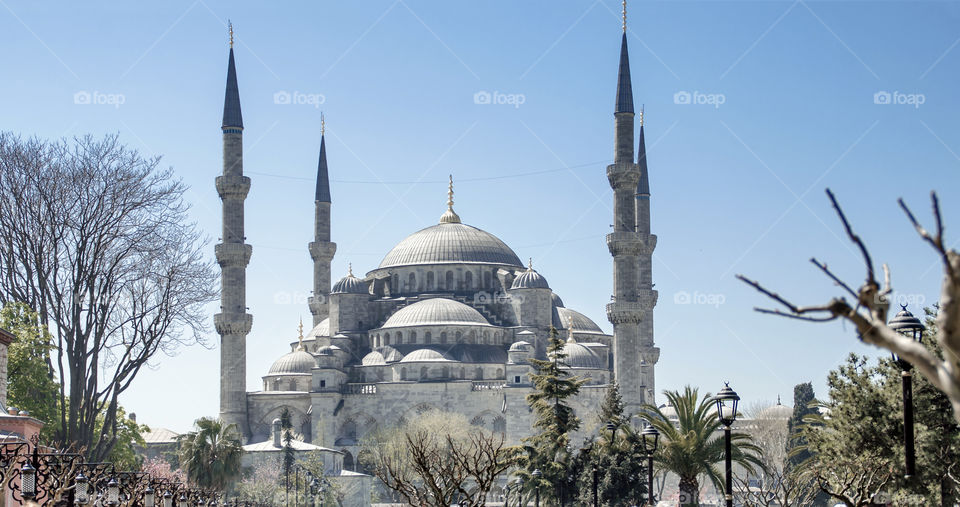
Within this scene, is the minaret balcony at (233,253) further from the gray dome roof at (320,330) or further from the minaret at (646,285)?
the minaret at (646,285)

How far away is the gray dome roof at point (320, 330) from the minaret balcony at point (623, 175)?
82.8ft

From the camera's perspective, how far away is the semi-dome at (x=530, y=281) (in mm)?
68875

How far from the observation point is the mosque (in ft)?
183

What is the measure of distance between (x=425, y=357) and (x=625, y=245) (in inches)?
618

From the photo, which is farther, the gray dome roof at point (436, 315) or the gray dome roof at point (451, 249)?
the gray dome roof at point (451, 249)

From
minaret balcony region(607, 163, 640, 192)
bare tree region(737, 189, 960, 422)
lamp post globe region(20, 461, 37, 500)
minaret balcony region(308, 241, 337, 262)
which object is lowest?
lamp post globe region(20, 461, 37, 500)

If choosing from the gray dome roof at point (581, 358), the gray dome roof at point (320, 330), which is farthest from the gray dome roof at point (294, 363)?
the gray dome roof at point (581, 358)

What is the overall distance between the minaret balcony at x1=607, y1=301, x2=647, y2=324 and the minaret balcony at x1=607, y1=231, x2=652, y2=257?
2.38 meters

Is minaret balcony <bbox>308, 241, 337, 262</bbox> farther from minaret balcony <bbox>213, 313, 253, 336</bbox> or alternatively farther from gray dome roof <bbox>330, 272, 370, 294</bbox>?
minaret balcony <bbox>213, 313, 253, 336</bbox>

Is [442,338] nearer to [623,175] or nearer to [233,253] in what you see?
[233,253]

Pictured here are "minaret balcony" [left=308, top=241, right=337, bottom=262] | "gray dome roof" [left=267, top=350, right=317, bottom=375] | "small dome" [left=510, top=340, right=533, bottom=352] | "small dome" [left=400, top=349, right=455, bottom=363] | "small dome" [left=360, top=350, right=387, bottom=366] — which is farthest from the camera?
"minaret balcony" [left=308, top=241, right=337, bottom=262]

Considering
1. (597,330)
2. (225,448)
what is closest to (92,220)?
(225,448)

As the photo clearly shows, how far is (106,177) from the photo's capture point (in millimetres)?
30859

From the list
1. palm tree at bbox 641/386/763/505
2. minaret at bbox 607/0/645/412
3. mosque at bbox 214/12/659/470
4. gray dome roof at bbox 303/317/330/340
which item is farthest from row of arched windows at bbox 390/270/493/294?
palm tree at bbox 641/386/763/505
